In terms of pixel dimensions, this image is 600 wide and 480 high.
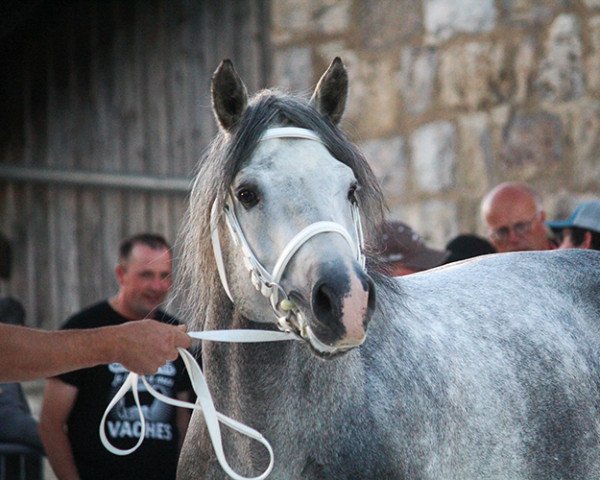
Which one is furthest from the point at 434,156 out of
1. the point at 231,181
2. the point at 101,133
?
the point at 231,181

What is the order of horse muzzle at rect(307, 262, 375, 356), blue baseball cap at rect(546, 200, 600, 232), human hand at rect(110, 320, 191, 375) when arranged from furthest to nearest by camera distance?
blue baseball cap at rect(546, 200, 600, 232), human hand at rect(110, 320, 191, 375), horse muzzle at rect(307, 262, 375, 356)

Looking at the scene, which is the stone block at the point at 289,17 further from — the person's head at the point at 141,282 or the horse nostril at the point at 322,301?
the horse nostril at the point at 322,301

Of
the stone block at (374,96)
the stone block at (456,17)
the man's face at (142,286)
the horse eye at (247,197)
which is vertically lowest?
the man's face at (142,286)

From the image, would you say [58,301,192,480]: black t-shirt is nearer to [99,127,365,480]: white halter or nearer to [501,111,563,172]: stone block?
[99,127,365,480]: white halter

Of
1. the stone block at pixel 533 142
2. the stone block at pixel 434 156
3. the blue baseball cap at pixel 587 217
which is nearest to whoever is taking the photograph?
the blue baseball cap at pixel 587 217

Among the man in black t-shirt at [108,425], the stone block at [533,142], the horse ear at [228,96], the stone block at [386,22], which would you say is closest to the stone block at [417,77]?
the stone block at [386,22]

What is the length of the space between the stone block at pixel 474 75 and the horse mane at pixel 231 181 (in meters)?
3.40

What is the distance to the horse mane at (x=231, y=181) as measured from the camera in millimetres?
3459

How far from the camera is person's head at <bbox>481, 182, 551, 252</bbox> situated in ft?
20.5

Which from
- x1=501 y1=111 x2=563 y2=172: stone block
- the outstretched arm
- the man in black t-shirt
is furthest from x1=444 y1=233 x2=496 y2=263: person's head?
the outstretched arm

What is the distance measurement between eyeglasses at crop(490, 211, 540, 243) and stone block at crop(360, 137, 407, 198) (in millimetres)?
1040

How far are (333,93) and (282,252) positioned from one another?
2.16ft

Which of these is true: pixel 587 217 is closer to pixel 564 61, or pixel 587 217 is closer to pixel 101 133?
pixel 564 61

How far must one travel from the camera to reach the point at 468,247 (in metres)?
6.29
